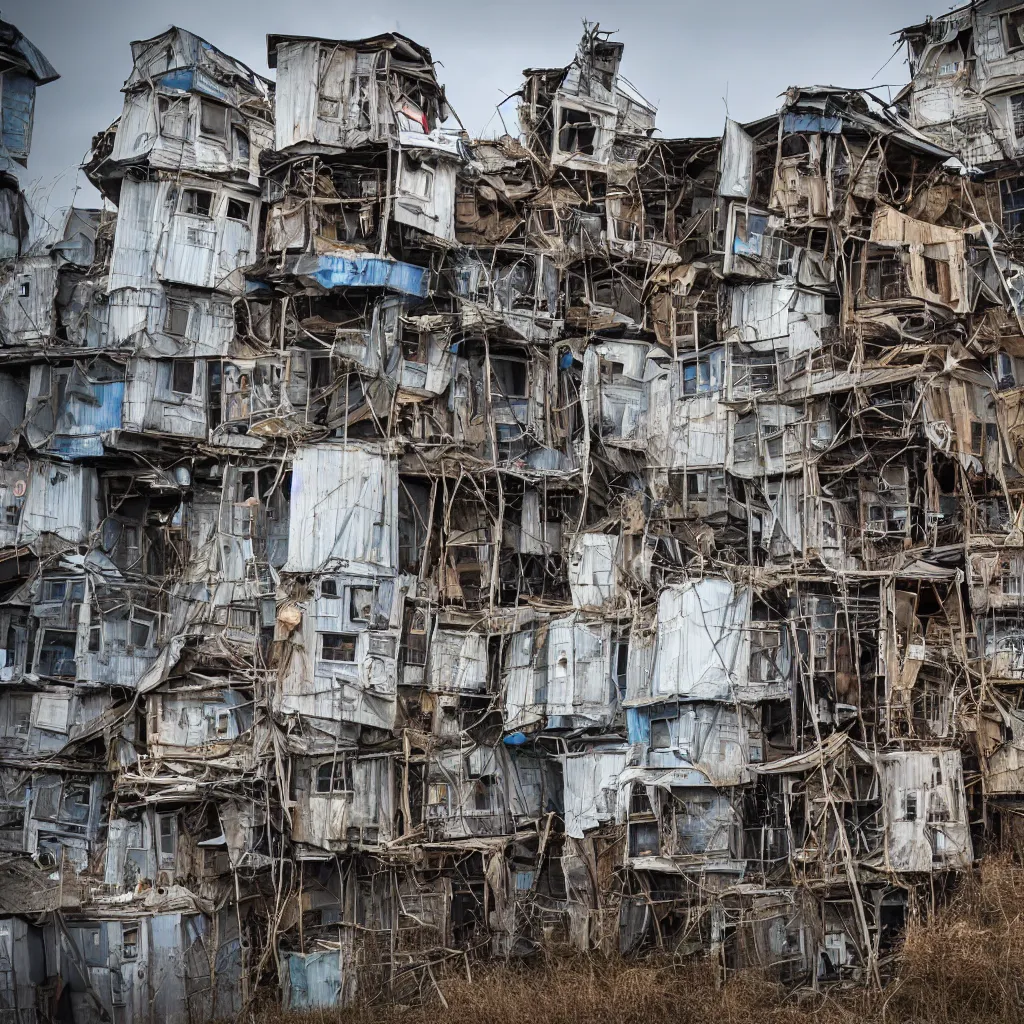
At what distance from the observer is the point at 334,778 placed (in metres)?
45.2

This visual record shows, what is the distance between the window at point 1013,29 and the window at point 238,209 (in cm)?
2525

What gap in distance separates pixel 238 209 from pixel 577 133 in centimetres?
1126

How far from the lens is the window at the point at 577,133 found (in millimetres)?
53250

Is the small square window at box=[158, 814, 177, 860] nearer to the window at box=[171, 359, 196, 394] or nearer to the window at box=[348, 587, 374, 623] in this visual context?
the window at box=[348, 587, 374, 623]

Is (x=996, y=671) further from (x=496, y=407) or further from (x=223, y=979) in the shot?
(x=223, y=979)

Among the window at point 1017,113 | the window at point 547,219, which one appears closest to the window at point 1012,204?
the window at point 1017,113

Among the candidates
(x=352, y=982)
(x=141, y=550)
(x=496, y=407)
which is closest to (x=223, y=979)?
(x=352, y=982)

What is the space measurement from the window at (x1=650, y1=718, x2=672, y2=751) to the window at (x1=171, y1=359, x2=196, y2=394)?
18271 mm

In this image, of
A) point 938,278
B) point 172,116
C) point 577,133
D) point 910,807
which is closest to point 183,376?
point 172,116

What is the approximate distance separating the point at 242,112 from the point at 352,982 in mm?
27725

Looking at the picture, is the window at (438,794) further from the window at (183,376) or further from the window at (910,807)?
the window at (183,376)

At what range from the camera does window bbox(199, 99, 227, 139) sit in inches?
2082

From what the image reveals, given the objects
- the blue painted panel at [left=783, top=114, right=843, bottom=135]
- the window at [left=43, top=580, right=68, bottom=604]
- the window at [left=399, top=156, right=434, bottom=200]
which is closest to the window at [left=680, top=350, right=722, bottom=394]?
the blue painted panel at [left=783, top=114, right=843, bottom=135]

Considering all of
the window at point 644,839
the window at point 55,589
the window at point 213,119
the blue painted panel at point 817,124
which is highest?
the window at point 213,119
